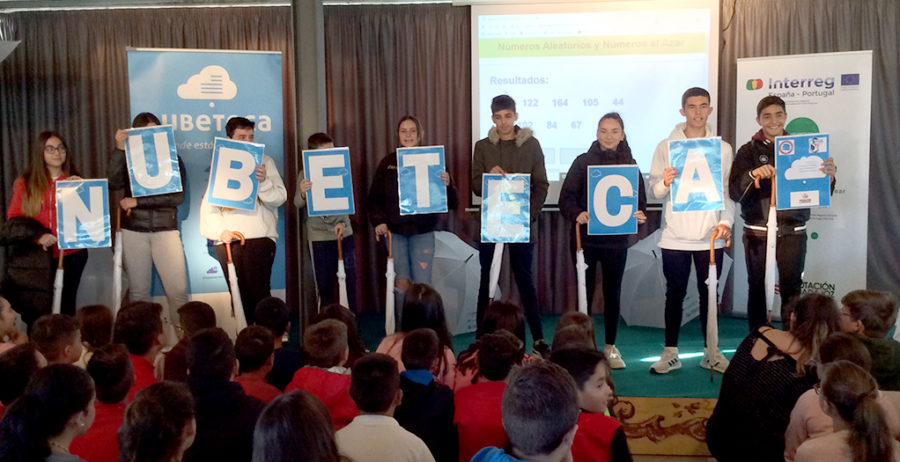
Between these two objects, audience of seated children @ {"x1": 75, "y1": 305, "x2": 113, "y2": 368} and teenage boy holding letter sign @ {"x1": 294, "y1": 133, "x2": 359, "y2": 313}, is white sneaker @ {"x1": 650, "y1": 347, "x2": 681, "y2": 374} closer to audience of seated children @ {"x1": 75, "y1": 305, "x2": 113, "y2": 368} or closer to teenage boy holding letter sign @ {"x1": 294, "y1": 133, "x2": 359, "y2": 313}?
teenage boy holding letter sign @ {"x1": 294, "y1": 133, "x2": 359, "y2": 313}

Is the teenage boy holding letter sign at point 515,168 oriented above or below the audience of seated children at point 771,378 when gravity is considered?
above

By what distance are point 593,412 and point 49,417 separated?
1475mm

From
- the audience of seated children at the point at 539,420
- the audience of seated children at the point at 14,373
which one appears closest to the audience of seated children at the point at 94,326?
the audience of seated children at the point at 14,373

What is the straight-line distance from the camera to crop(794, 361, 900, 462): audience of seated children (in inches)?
78.6

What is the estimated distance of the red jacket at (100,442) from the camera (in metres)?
2.17

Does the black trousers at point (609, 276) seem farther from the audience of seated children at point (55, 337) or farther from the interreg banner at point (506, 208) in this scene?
the audience of seated children at point (55, 337)

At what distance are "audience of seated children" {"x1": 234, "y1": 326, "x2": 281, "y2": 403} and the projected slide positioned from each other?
360 centimetres

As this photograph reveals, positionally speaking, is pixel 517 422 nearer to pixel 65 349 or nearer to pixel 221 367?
pixel 221 367

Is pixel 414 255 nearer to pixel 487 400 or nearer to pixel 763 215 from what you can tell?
pixel 763 215

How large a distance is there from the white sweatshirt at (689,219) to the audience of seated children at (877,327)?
1.25 metres

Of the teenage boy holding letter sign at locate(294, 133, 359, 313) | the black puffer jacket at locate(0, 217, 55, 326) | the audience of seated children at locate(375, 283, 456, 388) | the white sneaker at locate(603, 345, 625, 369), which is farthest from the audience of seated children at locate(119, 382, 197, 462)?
the black puffer jacket at locate(0, 217, 55, 326)

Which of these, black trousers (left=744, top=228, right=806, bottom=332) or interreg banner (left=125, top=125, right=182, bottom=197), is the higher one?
interreg banner (left=125, top=125, right=182, bottom=197)

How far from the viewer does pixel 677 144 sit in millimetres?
4281

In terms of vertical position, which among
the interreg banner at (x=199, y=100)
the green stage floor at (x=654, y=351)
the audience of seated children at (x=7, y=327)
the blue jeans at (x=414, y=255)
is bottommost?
the green stage floor at (x=654, y=351)
